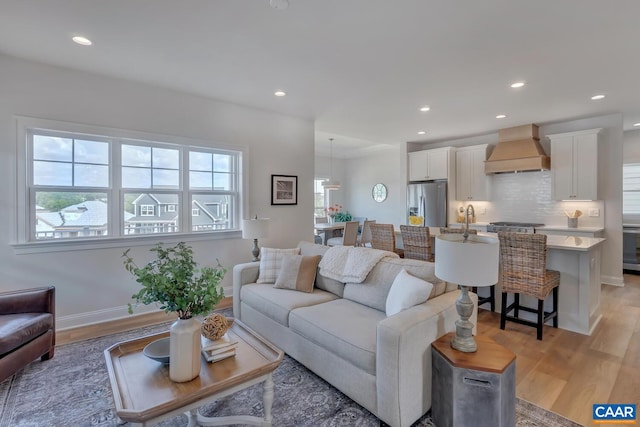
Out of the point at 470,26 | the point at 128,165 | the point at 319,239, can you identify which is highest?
the point at 470,26

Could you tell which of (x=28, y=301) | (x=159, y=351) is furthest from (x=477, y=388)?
(x=28, y=301)

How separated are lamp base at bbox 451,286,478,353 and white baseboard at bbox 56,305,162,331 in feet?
11.6

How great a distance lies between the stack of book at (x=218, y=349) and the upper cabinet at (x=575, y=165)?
5.83 m

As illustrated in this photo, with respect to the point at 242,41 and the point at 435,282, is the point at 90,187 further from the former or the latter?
the point at 435,282

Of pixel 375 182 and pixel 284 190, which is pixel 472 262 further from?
pixel 375 182

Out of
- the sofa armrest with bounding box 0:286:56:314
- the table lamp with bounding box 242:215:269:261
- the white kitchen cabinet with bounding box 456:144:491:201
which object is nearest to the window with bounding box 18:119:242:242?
the table lamp with bounding box 242:215:269:261

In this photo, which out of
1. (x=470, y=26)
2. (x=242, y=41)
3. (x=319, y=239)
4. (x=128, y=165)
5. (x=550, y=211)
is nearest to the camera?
(x=470, y=26)

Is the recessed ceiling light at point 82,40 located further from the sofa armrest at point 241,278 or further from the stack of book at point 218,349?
the stack of book at point 218,349

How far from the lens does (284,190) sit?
4852 millimetres

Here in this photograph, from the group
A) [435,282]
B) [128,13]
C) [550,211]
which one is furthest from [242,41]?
[550,211]

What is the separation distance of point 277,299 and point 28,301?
2087 mm

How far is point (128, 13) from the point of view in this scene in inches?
88.4

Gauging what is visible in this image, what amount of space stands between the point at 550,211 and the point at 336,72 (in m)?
4.81

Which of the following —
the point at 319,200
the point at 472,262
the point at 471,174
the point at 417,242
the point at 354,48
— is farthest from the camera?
the point at 319,200
